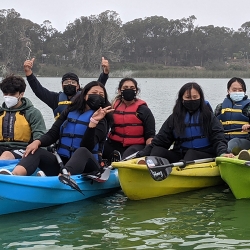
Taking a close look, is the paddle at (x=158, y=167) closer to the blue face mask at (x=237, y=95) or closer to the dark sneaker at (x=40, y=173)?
the dark sneaker at (x=40, y=173)

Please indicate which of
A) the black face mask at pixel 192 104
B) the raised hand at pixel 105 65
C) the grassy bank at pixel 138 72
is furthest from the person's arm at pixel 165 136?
the grassy bank at pixel 138 72

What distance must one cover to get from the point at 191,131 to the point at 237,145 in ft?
2.51

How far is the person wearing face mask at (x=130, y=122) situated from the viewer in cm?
665

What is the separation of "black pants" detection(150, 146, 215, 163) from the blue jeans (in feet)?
1.07

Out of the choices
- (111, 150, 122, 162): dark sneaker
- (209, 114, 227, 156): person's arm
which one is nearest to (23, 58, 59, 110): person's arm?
(111, 150, 122, 162): dark sneaker

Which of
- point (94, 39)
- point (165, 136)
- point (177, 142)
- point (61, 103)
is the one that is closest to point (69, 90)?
point (61, 103)

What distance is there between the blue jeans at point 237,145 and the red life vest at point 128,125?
1.06 meters

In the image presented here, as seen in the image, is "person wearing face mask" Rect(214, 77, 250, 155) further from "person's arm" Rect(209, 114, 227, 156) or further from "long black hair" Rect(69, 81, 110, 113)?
→ "long black hair" Rect(69, 81, 110, 113)

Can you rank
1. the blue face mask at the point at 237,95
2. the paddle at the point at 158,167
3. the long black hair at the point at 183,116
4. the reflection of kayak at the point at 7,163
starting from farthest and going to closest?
the blue face mask at the point at 237,95 < the long black hair at the point at 183,116 < the reflection of kayak at the point at 7,163 < the paddle at the point at 158,167

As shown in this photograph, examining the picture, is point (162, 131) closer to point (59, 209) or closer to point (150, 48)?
point (59, 209)

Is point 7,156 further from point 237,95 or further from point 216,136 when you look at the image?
point 237,95

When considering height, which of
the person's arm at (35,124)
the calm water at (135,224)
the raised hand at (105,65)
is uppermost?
the raised hand at (105,65)

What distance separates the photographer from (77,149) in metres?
5.52

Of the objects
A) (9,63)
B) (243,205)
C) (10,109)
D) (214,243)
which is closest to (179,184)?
(243,205)
